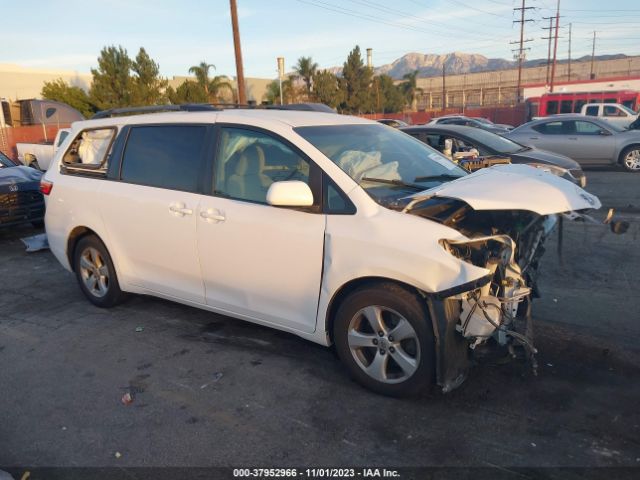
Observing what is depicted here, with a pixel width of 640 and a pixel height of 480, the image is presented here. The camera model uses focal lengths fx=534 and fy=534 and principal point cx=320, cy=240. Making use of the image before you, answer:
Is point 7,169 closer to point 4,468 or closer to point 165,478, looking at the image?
point 4,468

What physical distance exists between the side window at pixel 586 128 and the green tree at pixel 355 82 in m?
29.9

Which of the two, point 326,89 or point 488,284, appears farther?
point 326,89

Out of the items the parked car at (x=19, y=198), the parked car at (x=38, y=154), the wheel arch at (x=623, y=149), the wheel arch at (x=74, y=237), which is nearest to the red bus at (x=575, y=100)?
the wheel arch at (x=623, y=149)

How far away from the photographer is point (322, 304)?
3557 mm

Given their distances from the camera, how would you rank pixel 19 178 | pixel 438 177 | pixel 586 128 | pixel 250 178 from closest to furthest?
1. pixel 250 178
2. pixel 438 177
3. pixel 19 178
4. pixel 586 128

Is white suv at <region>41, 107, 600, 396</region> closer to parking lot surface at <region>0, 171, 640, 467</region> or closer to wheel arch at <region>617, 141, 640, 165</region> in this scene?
parking lot surface at <region>0, 171, 640, 467</region>

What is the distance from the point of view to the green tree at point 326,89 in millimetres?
40531

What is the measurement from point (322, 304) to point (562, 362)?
1.79 m

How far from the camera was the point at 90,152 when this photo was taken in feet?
17.3

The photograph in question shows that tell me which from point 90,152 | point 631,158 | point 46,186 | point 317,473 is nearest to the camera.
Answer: point 317,473

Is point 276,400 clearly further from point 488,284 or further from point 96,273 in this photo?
point 96,273

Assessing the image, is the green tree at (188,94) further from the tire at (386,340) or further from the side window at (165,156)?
the tire at (386,340)

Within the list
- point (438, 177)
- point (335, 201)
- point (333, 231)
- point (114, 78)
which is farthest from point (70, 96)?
point (333, 231)

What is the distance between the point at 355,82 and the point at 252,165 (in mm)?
40649
